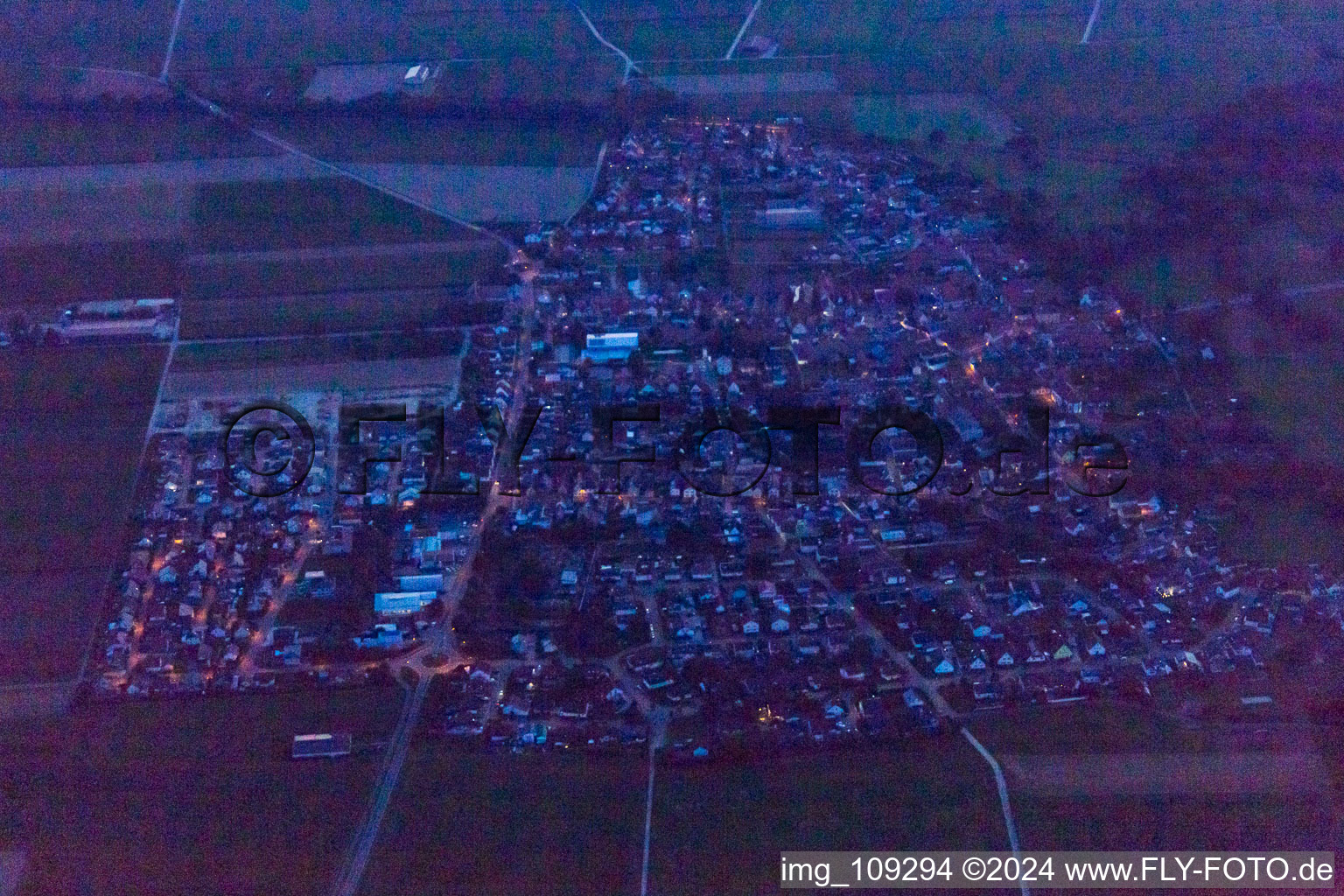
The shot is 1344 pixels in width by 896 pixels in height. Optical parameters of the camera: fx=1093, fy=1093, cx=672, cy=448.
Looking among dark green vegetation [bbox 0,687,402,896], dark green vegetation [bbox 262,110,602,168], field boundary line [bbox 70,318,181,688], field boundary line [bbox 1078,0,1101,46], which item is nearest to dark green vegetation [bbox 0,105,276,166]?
dark green vegetation [bbox 262,110,602,168]

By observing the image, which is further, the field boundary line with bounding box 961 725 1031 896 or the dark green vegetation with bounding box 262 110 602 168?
the dark green vegetation with bounding box 262 110 602 168

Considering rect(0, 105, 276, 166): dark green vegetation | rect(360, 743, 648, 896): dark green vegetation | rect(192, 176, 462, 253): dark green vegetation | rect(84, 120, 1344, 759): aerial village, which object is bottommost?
rect(360, 743, 648, 896): dark green vegetation

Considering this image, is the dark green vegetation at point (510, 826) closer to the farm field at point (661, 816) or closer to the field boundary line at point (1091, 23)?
the farm field at point (661, 816)

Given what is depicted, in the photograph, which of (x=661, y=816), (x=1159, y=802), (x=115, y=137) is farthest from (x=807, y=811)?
(x=115, y=137)

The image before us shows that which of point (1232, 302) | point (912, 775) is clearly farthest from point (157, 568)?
point (1232, 302)

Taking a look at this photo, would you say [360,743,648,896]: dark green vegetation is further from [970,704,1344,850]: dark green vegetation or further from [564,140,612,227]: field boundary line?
[564,140,612,227]: field boundary line

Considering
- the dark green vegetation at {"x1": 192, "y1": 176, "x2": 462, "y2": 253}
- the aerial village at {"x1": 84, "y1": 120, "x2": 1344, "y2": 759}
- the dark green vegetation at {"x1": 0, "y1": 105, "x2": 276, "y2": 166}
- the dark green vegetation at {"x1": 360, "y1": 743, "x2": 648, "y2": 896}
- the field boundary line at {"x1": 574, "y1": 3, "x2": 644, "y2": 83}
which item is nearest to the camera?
the dark green vegetation at {"x1": 360, "y1": 743, "x2": 648, "y2": 896}

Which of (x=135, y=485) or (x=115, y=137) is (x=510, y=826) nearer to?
(x=135, y=485)
